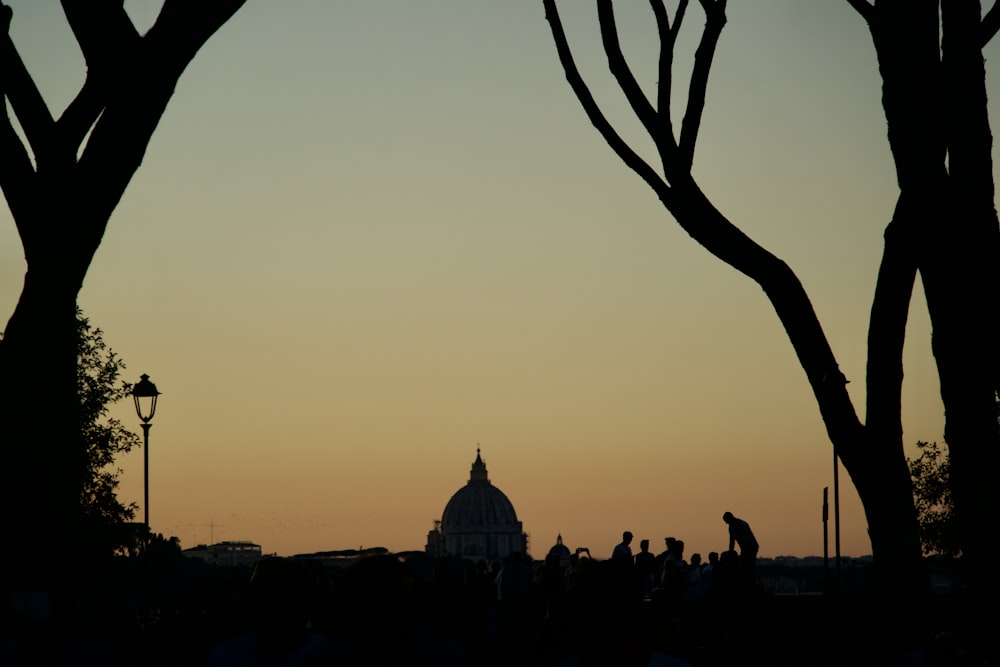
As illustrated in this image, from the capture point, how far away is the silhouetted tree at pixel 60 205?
827cm

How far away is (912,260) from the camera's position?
10.4m

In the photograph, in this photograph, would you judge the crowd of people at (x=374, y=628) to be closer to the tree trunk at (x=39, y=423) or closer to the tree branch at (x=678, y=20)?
the tree trunk at (x=39, y=423)

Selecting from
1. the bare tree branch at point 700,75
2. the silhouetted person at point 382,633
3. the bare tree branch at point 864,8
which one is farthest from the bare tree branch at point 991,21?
the silhouetted person at point 382,633

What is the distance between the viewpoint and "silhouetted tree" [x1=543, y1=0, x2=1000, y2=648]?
29.3 feet

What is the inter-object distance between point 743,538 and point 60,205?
496 inches

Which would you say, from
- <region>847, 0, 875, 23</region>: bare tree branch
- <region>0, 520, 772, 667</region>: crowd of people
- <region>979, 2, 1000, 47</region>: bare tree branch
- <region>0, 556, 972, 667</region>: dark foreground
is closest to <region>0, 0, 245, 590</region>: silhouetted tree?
<region>0, 556, 972, 667</region>: dark foreground

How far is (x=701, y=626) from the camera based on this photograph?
63.0 feet

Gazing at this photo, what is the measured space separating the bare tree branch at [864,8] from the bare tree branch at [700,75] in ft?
3.42

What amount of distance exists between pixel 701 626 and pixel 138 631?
21.8 ft

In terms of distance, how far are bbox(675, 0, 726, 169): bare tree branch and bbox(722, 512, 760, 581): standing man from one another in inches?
376

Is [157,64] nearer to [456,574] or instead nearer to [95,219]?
[95,219]

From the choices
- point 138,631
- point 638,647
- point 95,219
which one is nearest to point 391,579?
point 638,647

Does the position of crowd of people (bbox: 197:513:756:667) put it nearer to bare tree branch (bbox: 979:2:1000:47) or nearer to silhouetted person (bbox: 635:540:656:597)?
bare tree branch (bbox: 979:2:1000:47)

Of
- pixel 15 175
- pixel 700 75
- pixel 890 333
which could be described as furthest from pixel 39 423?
pixel 890 333
